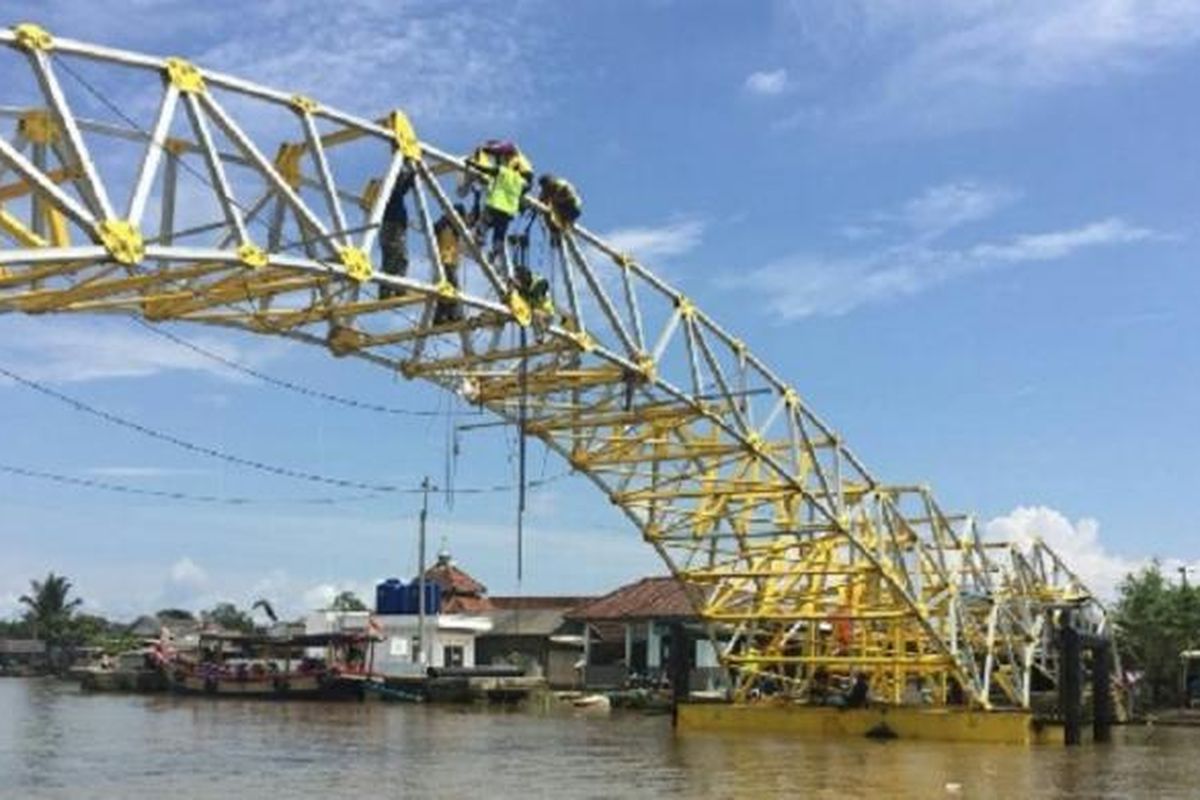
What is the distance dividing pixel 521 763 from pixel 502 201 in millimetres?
11517

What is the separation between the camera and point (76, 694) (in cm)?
7419

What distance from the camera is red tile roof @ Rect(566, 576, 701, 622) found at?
228ft

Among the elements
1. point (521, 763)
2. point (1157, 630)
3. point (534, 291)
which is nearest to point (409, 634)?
point (1157, 630)

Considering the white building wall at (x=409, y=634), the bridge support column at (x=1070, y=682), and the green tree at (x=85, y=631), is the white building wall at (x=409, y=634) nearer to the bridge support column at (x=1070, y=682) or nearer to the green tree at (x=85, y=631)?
the bridge support column at (x=1070, y=682)

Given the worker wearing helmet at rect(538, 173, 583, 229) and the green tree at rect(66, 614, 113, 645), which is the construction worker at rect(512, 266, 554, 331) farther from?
the green tree at rect(66, 614, 113, 645)

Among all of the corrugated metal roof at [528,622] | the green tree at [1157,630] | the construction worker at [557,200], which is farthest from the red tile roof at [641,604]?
the construction worker at [557,200]

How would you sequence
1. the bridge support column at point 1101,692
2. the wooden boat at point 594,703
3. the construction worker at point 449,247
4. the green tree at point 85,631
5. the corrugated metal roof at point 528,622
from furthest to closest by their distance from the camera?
1. the green tree at point 85,631
2. the corrugated metal roof at point 528,622
3. the wooden boat at point 594,703
4. the bridge support column at point 1101,692
5. the construction worker at point 449,247

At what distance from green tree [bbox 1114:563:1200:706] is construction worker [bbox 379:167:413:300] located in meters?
44.8

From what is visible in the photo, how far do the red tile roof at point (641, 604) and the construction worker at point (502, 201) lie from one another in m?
44.5

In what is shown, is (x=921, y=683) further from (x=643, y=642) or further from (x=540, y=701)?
(x=643, y=642)

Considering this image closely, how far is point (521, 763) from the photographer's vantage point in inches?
1169

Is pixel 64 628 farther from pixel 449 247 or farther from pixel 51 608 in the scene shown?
pixel 449 247

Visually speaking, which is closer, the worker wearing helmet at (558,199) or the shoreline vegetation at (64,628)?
the worker wearing helmet at (558,199)

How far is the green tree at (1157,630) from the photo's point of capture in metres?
60.3
